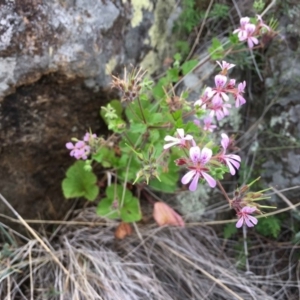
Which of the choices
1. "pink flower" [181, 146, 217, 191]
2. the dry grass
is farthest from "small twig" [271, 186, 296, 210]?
"pink flower" [181, 146, 217, 191]

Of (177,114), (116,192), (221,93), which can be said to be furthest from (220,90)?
(116,192)

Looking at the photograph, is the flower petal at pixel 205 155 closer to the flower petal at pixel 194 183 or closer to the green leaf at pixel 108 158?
the flower petal at pixel 194 183

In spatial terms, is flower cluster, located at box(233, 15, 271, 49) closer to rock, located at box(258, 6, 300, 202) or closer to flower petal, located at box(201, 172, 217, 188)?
rock, located at box(258, 6, 300, 202)

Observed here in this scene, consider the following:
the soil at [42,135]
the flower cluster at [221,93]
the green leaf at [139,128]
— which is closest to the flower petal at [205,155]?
the flower cluster at [221,93]

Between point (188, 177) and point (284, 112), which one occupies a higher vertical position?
point (188, 177)

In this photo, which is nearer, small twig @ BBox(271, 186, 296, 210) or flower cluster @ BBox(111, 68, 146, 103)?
flower cluster @ BBox(111, 68, 146, 103)

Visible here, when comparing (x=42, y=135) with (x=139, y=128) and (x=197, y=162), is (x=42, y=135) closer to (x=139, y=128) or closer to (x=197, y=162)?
(x=139, y=128)

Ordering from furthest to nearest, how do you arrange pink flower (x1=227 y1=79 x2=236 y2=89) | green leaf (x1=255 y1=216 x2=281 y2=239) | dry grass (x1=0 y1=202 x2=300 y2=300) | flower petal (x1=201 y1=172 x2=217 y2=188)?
1. green leaf (x1=255 y1=216 x2=281 y2=239)
2. dry grass (x1=0 y1=202 x2=300 y2=300)
3. pink flower (x1=227 y1=79 x2=236 y2=89)
4. flower petal (x1=201 y1=172 x2=217 y2=188)
